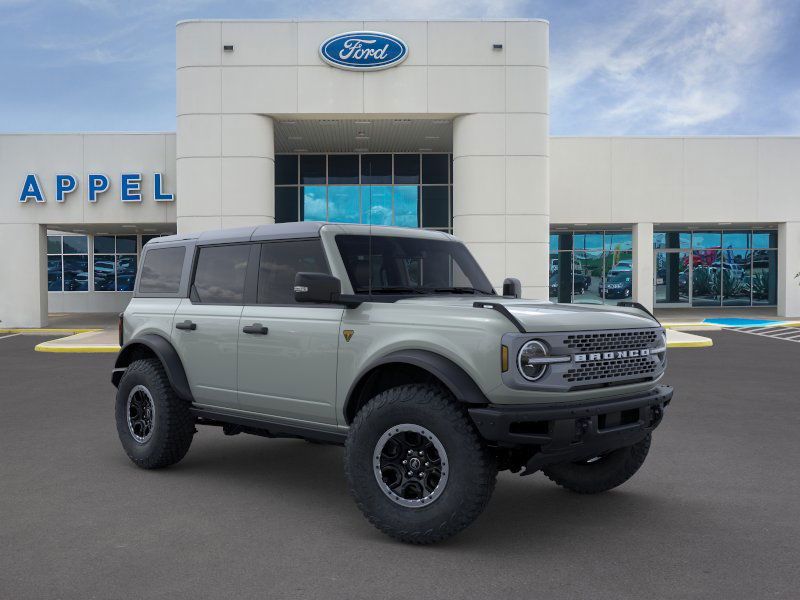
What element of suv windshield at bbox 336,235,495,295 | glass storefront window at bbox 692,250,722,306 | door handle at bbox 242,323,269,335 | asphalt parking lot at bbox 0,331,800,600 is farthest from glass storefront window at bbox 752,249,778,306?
door handle at bbox 242,323,269,335

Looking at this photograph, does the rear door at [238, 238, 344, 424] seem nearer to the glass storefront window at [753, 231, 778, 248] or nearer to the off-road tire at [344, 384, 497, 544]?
the off-road tire at [344, 384, 497, 544]

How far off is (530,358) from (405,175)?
22.8 meters

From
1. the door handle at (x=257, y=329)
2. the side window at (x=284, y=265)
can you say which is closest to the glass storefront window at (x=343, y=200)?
the side window at (x=284, y=265)

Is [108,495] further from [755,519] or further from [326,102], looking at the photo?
[326,102]

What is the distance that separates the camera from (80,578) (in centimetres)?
410

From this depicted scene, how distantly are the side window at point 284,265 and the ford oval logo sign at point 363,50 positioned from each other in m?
15.5

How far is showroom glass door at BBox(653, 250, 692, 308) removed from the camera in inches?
1391

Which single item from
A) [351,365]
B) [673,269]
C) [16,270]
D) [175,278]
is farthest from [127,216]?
[673,269]

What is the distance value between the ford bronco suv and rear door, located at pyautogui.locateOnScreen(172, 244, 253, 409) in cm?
2

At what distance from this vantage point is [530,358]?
14.3 feet

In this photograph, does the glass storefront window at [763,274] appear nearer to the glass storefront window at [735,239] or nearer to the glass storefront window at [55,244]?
the glass storefront window at [735,239]

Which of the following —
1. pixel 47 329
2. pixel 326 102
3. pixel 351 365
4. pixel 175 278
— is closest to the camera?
pixel 351 365

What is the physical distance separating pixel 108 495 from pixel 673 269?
3347cm

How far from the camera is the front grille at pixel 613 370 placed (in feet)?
14.9
